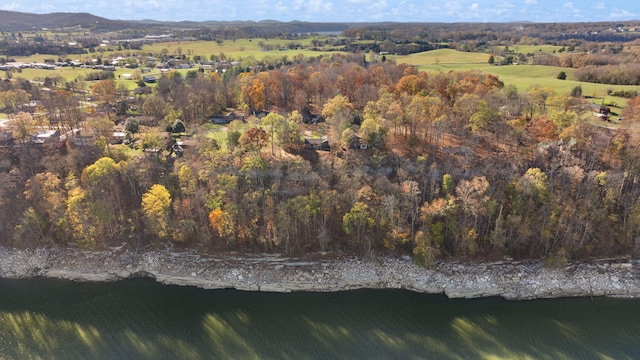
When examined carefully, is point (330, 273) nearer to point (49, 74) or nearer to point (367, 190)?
point (367, 190)

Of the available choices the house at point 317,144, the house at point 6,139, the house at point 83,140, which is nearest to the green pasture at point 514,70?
the house at point 317,144

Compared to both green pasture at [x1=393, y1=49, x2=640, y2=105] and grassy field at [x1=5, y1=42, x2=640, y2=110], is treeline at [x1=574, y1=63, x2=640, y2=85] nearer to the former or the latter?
green pasture at [x1=393, y1=49, x2=640, y2=105]

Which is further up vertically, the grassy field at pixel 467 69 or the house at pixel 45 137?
the grassy field at pixel 467 69

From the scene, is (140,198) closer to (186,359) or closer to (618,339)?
(186,359)

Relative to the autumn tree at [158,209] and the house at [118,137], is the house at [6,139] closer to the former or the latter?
the house at [118,137]

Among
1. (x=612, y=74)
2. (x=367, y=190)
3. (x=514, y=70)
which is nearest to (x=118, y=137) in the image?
(x=367, y=190)

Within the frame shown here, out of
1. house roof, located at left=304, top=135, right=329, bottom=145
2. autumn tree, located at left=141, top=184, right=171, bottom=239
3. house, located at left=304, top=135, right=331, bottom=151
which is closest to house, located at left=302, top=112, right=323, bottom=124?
house roof, located at left=304, top=135, right=329, bottom=145
